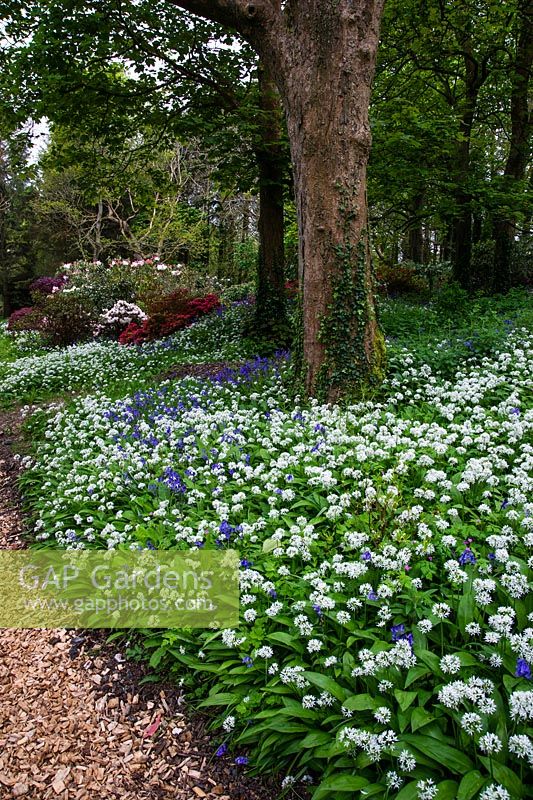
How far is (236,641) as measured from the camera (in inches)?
111

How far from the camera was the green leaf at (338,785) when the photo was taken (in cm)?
209

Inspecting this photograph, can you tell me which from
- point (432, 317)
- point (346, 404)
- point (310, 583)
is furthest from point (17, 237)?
point (310, 583)

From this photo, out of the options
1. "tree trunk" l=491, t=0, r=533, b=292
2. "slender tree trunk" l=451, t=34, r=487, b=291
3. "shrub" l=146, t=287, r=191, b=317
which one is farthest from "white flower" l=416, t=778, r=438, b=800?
"shrub" l=146, t=287, r=191, b=317

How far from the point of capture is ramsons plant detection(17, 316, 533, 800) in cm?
Answer: 212

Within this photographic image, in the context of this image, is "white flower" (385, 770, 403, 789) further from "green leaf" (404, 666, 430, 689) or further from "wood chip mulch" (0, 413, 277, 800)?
"wood chip mulch" (0, 413, 277, 800)

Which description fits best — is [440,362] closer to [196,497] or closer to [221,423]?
Result: [221,423]

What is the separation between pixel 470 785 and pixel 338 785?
518mm

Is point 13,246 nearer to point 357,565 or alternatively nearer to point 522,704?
point 357,565

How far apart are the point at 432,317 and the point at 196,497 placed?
6.23 m

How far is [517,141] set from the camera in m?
12.5

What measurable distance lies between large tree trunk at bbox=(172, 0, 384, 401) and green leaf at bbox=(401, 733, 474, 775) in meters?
3.84

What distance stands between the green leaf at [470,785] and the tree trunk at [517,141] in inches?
455

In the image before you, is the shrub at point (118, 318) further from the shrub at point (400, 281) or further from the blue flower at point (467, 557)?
the blue flower at point (467, 557)

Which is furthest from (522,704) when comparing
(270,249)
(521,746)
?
(270,249)
